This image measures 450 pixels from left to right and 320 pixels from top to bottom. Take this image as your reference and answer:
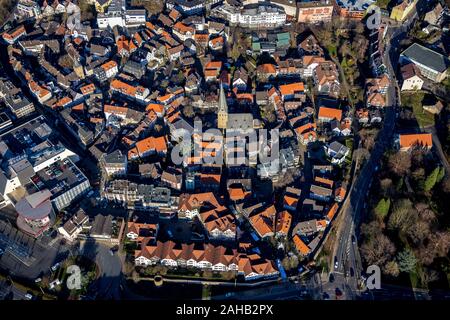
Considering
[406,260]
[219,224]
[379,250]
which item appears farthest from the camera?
[219,224]

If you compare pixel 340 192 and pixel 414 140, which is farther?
pixel 414 140

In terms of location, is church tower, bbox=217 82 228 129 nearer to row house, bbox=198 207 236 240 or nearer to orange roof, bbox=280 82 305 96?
orange roof, bbox=280 82 305 96

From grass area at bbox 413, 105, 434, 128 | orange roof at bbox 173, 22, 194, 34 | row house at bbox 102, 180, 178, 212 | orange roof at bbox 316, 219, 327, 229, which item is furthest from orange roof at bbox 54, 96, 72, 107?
grass area at bbox 413, 105, 434, 128

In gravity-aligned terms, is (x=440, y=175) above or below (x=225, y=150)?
above

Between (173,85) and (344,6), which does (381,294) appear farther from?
(344,6)

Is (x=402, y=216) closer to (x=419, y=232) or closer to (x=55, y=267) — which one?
(x=419, y=232)

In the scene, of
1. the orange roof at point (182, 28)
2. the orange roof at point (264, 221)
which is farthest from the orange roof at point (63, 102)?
the orange roof at point (264, 221)

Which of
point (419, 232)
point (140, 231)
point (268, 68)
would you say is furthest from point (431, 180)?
point (140, 231)

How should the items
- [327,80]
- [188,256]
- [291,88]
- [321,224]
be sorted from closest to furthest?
[188,256]
[321,224]
[291,88]
[327,80]
